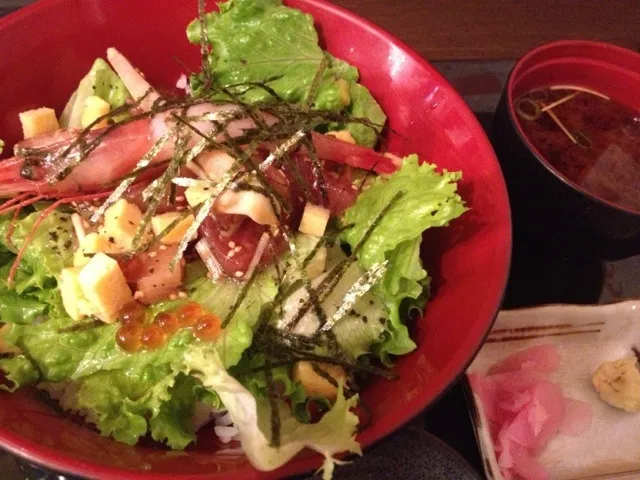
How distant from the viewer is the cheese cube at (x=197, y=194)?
4.82 feet

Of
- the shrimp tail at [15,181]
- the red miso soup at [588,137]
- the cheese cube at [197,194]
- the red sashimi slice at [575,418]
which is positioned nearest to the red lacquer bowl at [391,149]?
the shrimp tail at [15,181]

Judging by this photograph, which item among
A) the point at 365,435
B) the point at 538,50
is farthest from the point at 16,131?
the point at 538,50

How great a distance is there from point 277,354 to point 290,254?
275mm

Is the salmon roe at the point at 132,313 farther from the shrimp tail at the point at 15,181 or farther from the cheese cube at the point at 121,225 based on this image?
the shrimp tail at the point at 15,181

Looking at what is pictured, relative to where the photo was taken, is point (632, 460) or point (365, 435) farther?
point (632, 460)

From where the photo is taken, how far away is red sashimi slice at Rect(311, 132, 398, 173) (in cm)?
168

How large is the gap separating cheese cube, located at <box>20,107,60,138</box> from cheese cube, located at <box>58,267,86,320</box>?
1.61 ft

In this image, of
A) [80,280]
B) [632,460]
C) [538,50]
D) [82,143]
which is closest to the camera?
[80,280]

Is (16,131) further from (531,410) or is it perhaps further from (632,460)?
(632,460)

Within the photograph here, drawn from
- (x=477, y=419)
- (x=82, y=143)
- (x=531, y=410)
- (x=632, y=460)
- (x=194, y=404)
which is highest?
(x=82, y=143)

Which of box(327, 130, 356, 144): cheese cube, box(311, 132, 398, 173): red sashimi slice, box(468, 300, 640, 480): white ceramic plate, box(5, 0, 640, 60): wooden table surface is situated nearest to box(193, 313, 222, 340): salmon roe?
box(311, 132, 398, 173): red sashimi slice

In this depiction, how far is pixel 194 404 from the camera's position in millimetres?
1401

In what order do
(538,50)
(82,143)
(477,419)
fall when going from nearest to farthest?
(82,143), (477,419), (538,50)

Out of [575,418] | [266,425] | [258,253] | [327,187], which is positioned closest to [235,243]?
[258,253]
